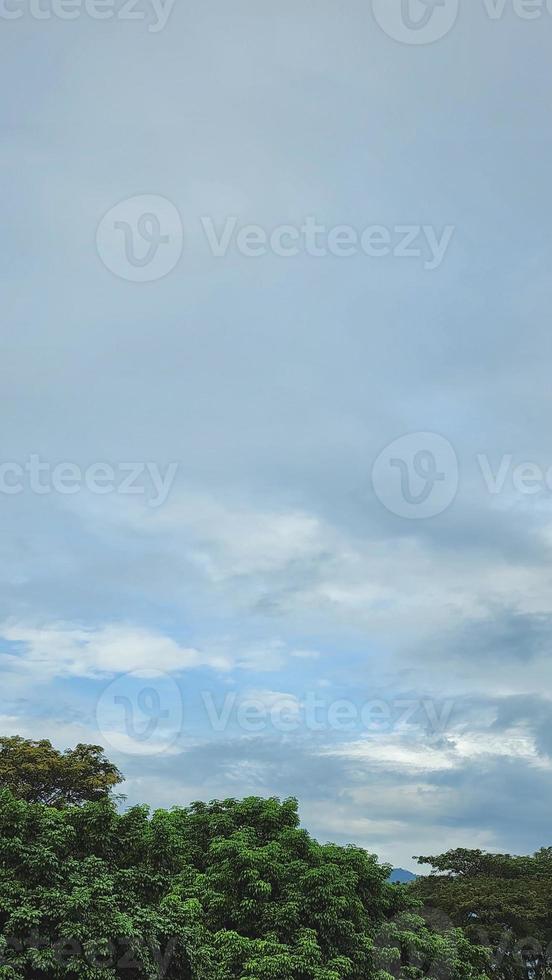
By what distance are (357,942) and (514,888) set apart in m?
24.5

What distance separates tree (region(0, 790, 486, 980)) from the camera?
16.8 m

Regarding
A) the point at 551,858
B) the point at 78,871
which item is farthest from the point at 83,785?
the point at 551,858

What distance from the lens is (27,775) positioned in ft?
143

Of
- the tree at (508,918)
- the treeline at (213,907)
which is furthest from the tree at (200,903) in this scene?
the tree at (508,918)

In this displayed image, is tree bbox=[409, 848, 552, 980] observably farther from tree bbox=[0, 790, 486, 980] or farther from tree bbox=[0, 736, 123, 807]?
tree bbox=[0, 736, 123, 807]

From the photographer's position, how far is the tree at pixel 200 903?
55.3 ft

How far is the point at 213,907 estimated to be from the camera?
25.6 metres

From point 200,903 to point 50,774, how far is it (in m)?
22.0

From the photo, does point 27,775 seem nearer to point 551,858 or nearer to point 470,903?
point 470,903

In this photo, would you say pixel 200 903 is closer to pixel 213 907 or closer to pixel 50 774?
pixel 213 907

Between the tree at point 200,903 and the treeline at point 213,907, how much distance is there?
3 centimetres

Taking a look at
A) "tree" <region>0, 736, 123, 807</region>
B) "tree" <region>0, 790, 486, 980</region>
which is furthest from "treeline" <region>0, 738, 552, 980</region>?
"tree" <region>0, 736, 123, 807</region>

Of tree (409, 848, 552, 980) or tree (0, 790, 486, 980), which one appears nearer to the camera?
tree (0, 790, 486, 980)

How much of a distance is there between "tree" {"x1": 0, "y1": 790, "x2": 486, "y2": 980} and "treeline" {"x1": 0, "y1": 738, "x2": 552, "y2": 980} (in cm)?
3
